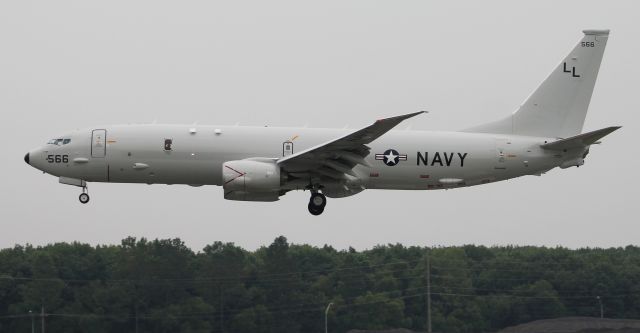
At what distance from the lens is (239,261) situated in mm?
111688

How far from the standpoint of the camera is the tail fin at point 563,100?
6806 cm

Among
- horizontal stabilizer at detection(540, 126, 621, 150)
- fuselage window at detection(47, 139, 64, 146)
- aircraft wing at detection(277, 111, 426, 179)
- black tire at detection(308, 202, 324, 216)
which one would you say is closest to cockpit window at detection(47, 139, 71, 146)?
fuselage window at detection(47, 139, 64, 146)

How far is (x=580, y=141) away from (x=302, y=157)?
Answer: 1419cm

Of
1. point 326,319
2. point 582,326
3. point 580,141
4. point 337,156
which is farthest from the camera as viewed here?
point 326,319

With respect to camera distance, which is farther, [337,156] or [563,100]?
[563,100]

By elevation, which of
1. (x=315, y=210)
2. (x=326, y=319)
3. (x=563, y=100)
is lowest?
A: (x=326, y=319)

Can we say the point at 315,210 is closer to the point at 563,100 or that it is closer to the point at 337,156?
the point at 337,156

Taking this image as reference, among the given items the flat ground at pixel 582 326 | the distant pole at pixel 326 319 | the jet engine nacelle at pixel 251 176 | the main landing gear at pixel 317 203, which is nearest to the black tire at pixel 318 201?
the main landing gear at pixel 317 203

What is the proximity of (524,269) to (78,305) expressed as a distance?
47252mm

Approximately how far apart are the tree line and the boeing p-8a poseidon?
115 ft

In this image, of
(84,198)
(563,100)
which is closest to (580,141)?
(563,100)

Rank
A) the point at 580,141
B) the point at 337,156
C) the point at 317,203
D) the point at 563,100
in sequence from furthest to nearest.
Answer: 1. the point at 563,100
2. the point at 317,203
3. the point at 580,141
4. the point at 337,156

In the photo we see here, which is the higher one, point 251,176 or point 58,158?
point 58,158

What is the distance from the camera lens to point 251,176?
62.6 m
